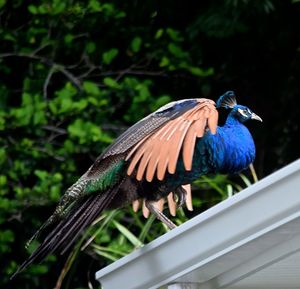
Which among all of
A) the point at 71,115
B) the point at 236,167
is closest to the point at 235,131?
the point at 236,167

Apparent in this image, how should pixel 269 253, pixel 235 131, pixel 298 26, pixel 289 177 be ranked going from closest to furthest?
pixel 289 177
pixel 269 253
pixel 235 131
pixel 298 26

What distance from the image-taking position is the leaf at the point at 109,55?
23.0 ft

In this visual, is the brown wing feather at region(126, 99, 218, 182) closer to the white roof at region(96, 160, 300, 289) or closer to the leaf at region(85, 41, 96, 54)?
the white roof at region(96, 160, 300, 289)

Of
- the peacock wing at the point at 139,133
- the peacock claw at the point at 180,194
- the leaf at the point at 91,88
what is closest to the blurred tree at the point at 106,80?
the leaf at the point at 91,88

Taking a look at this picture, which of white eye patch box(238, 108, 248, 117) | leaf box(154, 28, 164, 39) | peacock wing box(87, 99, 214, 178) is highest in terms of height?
leaf box(154, 28, 164, 39)

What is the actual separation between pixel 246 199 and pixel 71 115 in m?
4.18

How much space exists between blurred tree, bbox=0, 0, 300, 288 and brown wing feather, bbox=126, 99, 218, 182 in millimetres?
2728

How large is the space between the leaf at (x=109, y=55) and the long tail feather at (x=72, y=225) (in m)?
3.34

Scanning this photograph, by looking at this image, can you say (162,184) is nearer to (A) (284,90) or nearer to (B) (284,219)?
(B) (284,219)

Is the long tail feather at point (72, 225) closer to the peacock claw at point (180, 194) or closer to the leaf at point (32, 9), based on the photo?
the peacock claw at point (180, 194)

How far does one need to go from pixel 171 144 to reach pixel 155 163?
0.08 metres

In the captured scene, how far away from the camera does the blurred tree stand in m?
6.77

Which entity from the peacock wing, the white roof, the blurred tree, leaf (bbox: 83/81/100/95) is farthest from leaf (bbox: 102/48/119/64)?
the white roof

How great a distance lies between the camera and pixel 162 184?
3.82 metres
